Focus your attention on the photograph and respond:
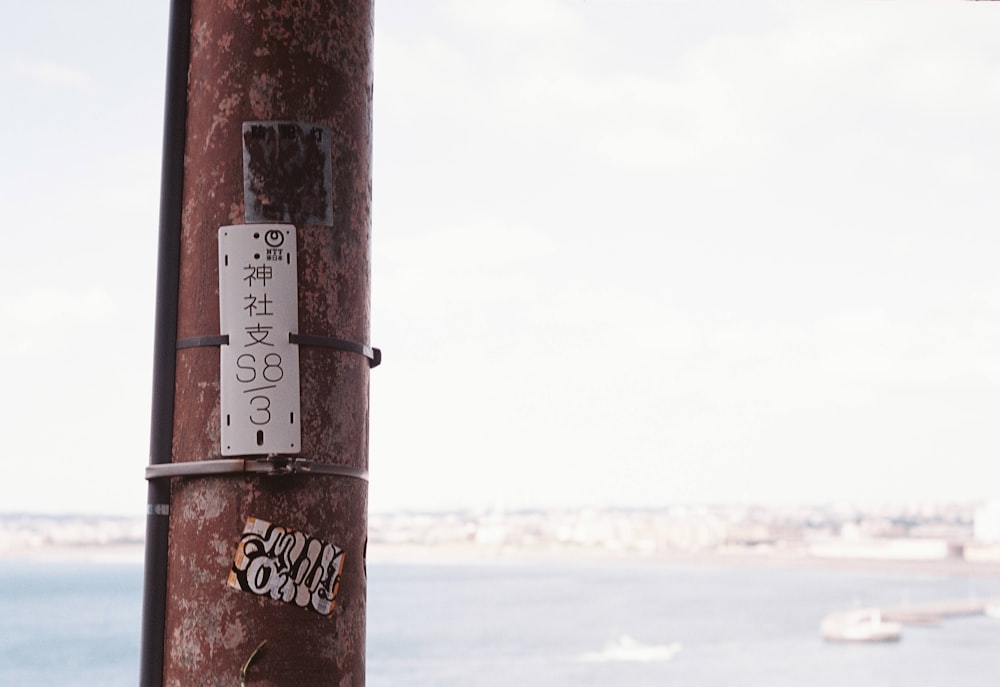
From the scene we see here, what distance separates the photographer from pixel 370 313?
1.40 m

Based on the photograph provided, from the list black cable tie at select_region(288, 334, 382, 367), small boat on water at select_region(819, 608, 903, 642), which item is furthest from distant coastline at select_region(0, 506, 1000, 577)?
black cable tie at select_region(288, 334, 382, 367)

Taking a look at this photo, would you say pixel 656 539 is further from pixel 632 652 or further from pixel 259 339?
pixel 259 339

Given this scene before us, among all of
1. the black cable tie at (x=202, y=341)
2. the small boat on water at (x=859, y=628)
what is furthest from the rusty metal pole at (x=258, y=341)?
the small boat on water at (x=859, y=628)

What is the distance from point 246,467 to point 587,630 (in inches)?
2628

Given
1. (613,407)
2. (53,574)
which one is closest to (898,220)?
(613,407)

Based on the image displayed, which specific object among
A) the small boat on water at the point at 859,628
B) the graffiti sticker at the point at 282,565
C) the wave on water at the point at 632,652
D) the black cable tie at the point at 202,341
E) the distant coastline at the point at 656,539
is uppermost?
the black cable tie at the point at 202,341

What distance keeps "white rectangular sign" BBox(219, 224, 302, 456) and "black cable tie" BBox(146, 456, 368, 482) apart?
0.04 ft

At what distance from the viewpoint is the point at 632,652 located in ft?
203

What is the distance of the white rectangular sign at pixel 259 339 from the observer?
1.27 meters

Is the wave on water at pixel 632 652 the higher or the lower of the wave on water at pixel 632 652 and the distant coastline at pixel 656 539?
the lower

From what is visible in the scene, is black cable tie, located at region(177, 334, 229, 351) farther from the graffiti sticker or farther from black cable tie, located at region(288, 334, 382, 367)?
the graffiti sticker

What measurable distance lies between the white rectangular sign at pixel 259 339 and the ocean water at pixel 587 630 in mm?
51368

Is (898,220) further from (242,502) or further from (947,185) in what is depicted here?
(242,502)

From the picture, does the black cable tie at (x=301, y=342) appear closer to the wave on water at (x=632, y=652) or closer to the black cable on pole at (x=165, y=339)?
the black cable on pole at (x=165, y=339)
